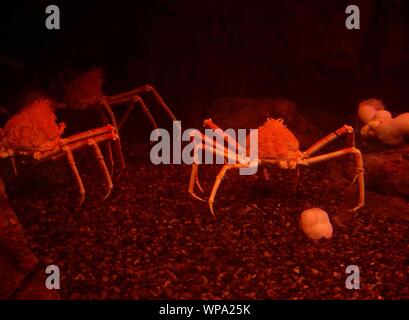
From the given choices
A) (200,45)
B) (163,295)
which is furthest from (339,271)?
(200,45)

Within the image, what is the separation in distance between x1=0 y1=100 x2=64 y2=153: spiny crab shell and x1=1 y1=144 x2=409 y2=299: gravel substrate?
0.33 m

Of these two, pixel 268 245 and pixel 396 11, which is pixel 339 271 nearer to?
pixel 268 245

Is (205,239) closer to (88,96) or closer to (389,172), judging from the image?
(389,172)

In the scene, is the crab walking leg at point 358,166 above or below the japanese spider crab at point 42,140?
below

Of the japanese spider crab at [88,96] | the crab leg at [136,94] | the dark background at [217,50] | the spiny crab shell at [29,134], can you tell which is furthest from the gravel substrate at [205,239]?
the dark background at [217,50]

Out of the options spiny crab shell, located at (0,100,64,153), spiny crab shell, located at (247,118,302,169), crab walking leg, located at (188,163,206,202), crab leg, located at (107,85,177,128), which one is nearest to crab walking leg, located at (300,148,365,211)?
spiny crab shell, located at (247,118,302,169)

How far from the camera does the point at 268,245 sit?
8.46 feet

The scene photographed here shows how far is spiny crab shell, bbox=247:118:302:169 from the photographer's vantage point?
305cm

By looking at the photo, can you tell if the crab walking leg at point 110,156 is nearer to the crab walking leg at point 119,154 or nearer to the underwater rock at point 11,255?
the crab walking leg at point 119,154

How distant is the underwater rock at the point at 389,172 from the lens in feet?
10.2

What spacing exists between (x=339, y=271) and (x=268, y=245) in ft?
1.42

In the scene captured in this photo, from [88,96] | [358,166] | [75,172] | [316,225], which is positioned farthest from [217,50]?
[316,225]

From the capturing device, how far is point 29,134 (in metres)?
3.01

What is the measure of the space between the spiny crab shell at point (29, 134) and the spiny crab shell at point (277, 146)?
1.46 meters
